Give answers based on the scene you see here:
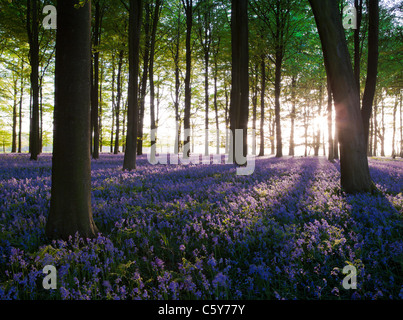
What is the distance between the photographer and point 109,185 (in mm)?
7039

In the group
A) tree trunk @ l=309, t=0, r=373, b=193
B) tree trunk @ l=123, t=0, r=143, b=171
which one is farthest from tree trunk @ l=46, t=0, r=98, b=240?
tree trunk @ l=123, t=0, r=143, b=171

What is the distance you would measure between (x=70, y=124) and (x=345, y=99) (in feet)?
19.9

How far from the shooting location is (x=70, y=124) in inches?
→ 133

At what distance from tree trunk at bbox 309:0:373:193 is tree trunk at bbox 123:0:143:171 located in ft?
25.2

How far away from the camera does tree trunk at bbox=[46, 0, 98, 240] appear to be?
336 centimetres

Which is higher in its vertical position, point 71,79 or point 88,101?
point 71,79

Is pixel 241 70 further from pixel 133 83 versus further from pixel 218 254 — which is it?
pixel 218 254

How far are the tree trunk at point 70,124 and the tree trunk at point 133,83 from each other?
729cm

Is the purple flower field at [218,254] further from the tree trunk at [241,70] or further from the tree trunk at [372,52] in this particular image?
the tree trunk at [241,70]

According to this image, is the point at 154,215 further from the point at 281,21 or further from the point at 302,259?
the point at 281,21

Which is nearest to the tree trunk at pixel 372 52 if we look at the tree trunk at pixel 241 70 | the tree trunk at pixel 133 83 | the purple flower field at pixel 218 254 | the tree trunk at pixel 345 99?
the tree trunk at pixel 345 99

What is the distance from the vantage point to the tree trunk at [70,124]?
3.36m

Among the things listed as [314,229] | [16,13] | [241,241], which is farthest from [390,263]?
[16,13]
